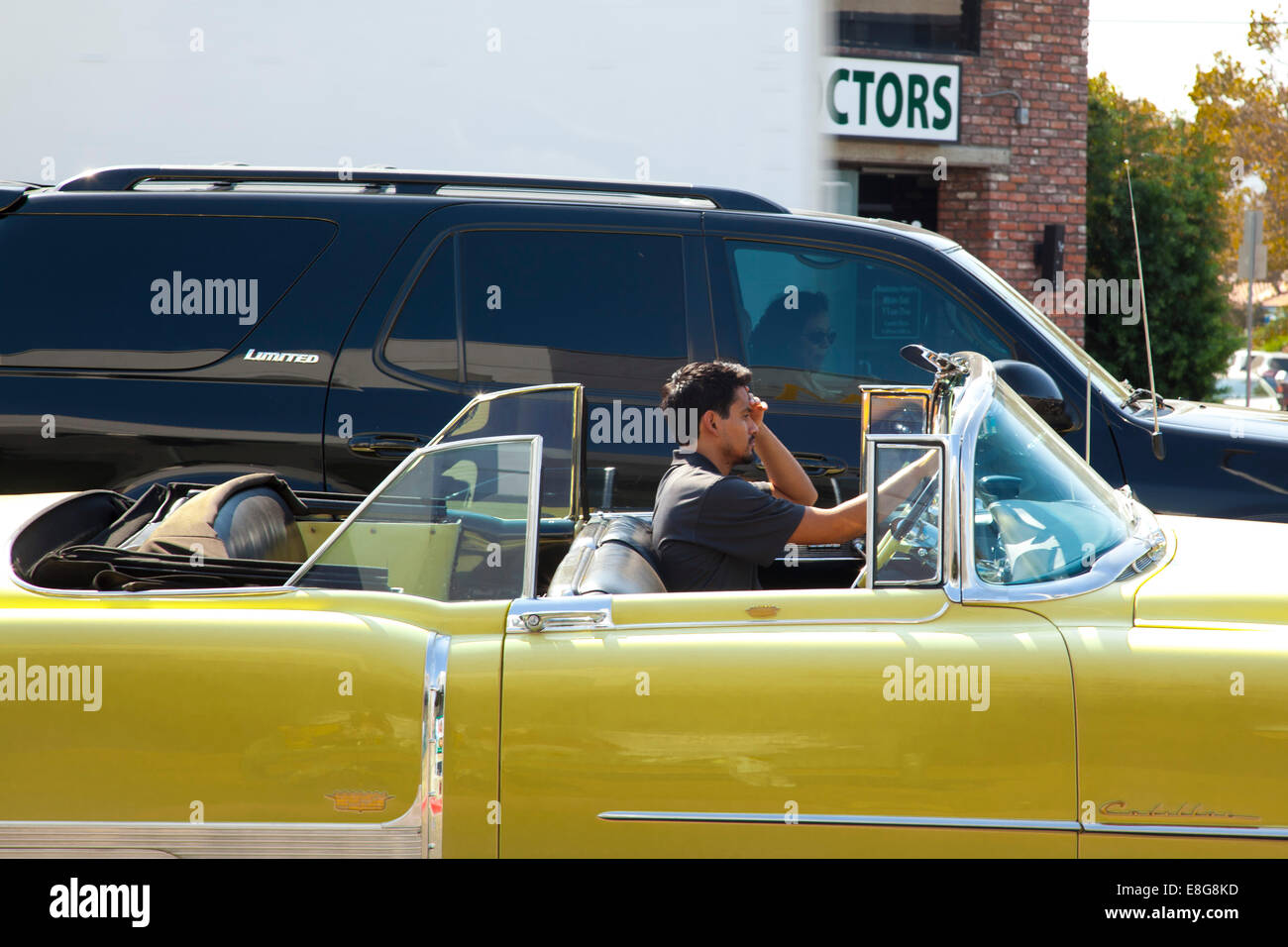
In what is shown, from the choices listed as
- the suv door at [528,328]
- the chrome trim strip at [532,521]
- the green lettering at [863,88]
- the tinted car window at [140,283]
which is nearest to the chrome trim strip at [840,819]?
the chrome trim strip at [532,521]

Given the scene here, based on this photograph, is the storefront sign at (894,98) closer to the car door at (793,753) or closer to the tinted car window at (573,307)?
the tinted car window at (573,307)

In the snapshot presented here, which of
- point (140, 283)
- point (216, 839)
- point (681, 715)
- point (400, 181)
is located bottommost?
point (216, 839)

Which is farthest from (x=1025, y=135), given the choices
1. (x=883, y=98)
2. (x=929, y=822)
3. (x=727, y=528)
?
(x=929, y=822)

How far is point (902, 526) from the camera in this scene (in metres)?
2.70

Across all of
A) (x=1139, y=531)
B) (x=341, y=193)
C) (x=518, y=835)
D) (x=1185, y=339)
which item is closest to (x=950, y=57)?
(x=1185, y=339)

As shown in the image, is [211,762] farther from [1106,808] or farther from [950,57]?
[950,57]

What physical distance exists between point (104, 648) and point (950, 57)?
1285 centimetres

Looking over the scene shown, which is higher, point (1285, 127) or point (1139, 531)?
point (1285, 127)

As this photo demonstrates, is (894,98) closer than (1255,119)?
Yes

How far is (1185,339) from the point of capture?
15211 millimetres

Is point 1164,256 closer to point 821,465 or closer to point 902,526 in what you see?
point 821,465

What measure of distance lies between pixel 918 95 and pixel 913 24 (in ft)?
2.93

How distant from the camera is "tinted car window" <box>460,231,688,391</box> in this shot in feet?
15.1

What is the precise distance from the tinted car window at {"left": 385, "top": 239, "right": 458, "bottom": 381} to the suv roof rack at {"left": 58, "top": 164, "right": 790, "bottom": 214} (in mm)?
404
